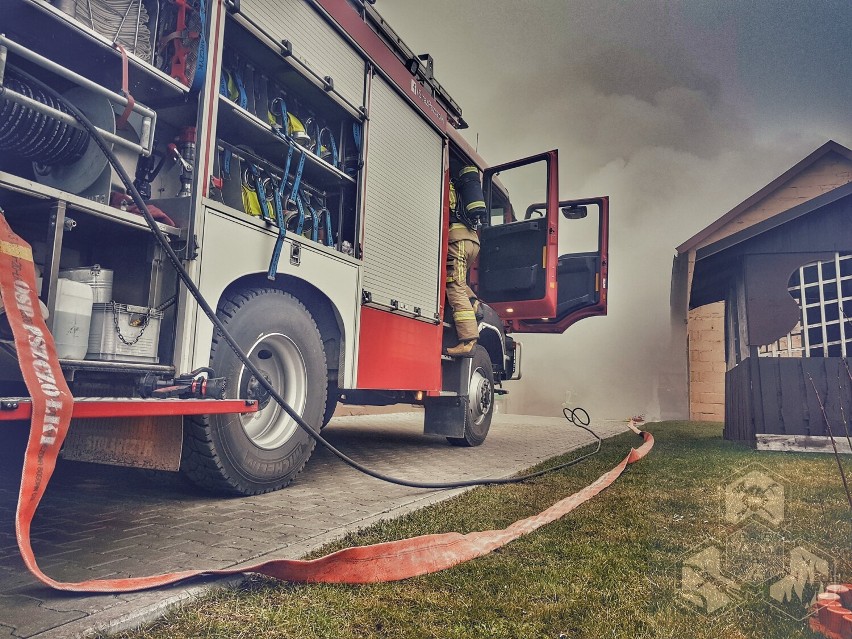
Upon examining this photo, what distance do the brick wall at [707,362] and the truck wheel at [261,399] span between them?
12.2 meters

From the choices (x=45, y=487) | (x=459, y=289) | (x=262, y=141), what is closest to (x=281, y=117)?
(x=262, y=141)

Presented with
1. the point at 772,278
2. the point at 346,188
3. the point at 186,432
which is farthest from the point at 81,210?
the point at 772,278

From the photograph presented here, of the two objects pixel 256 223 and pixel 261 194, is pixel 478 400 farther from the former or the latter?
pixel 256 223

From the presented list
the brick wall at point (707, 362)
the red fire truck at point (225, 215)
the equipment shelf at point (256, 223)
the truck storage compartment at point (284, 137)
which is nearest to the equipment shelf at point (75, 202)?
the red fire truck at point (225, 215)

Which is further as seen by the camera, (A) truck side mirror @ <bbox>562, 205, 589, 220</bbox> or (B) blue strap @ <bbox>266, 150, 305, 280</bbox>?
(A) truck side mirror @ <bbox>562, 205, 589, 220</bbox>

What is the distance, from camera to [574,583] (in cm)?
211

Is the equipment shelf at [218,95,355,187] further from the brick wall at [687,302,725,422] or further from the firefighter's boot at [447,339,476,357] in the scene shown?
the brick wall at [687,302,725,422]

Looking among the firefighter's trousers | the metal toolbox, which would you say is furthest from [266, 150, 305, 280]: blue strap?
the firefighter's trousers

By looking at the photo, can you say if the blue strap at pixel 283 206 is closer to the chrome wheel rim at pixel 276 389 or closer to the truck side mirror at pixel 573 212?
the chrome wheel rim at pixel 276 389

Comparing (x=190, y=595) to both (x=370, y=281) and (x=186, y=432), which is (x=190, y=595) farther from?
(x=370, y=281)

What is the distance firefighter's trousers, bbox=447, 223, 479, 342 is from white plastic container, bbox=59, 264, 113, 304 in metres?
3.97

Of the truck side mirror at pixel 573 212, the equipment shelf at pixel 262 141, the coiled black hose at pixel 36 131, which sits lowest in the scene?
the coiled black hose at pixel 36 131

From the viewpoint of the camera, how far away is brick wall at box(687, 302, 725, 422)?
44.5 ft

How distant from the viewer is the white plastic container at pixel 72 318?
7.58ft
